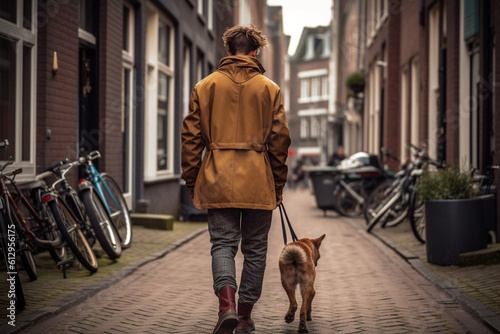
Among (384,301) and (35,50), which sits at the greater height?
(35,50)

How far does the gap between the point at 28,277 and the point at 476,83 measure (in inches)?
271

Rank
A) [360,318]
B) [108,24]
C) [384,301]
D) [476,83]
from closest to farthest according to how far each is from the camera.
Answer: [360,318] < [384,301] < [108,24] < [476,83]

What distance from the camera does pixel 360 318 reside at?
494 cm

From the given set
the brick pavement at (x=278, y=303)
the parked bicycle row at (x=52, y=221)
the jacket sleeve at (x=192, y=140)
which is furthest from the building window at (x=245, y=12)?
the jacket sleeve at (x=192, y=140)

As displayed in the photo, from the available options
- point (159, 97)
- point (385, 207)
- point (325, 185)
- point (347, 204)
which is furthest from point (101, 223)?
point (325, 185)

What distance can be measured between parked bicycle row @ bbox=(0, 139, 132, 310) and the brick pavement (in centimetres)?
46

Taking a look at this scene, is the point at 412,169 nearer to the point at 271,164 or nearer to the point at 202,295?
the point at 202,295

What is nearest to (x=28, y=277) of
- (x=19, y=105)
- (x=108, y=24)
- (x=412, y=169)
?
(x=19, y=105)

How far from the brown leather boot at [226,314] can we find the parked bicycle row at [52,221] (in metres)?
1.48

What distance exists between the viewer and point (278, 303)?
5.50 m

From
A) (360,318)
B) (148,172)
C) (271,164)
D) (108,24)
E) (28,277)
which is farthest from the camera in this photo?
(148,172)

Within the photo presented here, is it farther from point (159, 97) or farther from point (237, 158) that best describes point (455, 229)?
point (159, 97)

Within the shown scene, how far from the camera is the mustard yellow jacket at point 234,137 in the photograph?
13.9 ft

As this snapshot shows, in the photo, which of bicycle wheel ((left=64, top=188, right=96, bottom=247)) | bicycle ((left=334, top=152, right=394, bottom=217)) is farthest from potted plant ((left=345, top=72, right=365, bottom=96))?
bicycle wheel ((left=64, top=188, right=96, bottom=247))
